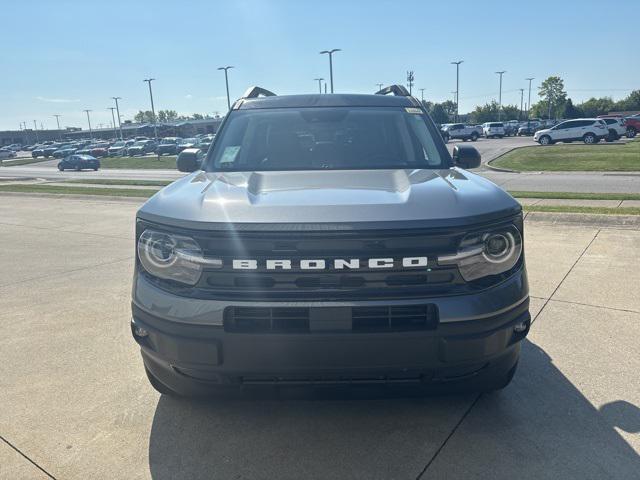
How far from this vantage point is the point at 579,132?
33.8 m

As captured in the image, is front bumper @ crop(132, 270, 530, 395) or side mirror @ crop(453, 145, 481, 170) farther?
side mirror @ crop(453, 145, 481, 170)

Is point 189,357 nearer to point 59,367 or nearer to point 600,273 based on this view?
→ point 59,367

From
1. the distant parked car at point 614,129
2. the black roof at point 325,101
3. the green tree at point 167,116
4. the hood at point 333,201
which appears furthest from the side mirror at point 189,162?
the green tree at point 167,116

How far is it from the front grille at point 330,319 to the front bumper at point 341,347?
0.08 ft

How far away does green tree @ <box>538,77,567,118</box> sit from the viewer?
97.2 m

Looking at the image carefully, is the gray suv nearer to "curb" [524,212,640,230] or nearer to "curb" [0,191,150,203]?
"curb" [524,212,640,230]

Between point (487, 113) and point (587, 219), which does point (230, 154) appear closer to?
point (587, 219)

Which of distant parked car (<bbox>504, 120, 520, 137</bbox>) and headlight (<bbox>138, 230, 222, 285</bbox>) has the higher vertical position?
headlight (<bbox>138, 230, 222, 285</bbox>)

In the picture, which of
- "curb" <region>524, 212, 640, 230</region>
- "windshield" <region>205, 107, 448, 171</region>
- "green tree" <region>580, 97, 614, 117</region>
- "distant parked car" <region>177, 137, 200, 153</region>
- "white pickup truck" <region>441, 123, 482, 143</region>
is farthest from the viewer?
"green tree" <region>580, 97, 614, 117</region>

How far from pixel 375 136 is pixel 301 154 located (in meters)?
0.58

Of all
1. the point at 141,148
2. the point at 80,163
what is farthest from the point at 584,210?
the point at 141,148

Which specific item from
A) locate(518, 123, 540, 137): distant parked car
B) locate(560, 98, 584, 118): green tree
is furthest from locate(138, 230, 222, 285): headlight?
locate(560, 98, 584, 118): green tree

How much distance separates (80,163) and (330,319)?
1597 inches

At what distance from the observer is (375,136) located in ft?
12.5
